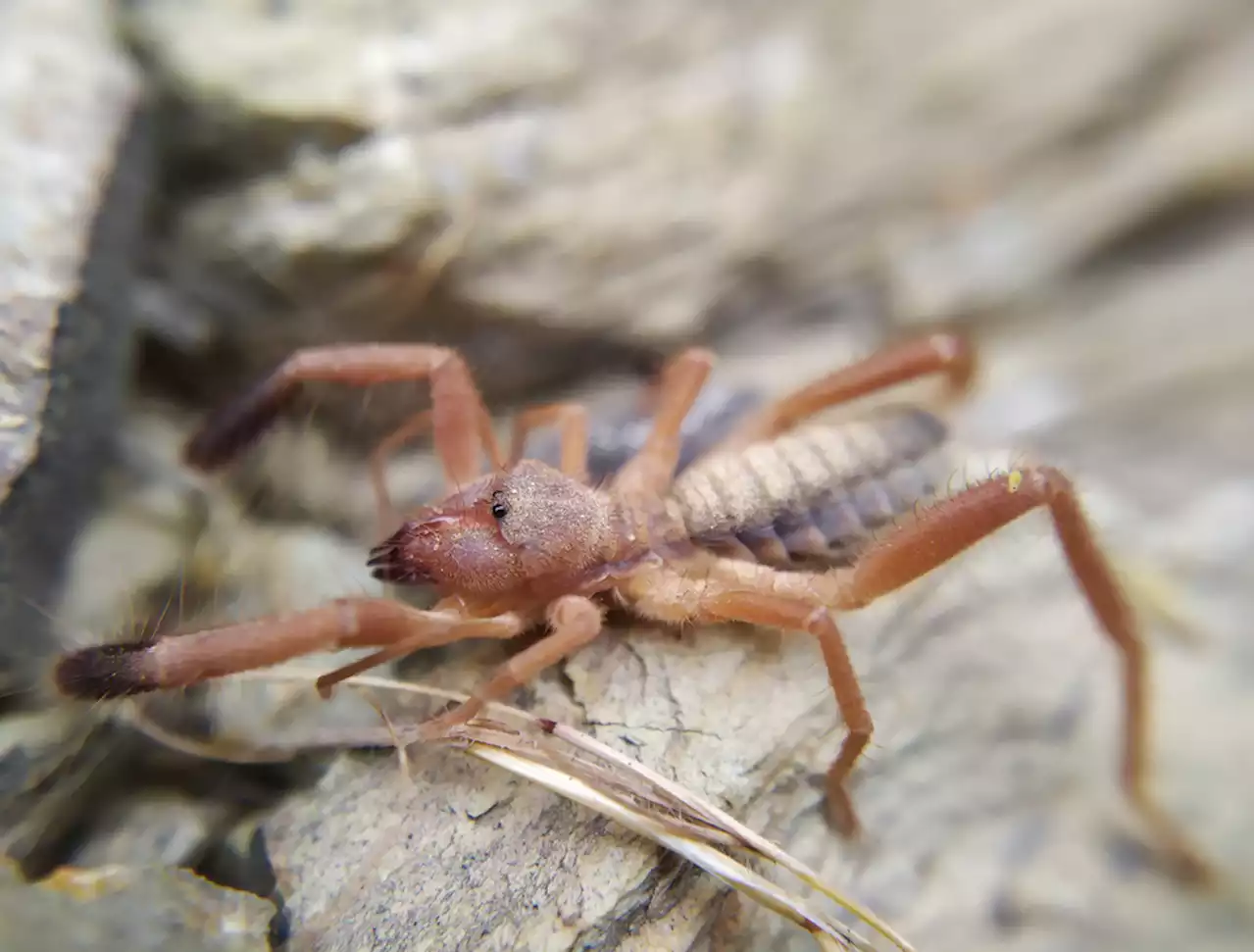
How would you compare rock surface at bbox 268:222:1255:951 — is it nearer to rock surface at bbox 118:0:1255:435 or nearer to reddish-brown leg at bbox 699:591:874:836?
reddish-brown leg at bbox 699:591:874:836

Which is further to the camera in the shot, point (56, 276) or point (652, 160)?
point (652, 160)

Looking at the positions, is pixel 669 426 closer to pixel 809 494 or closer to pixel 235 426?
pixel 809 494

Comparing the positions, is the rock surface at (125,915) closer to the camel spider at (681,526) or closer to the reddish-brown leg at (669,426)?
the camel spider at (681,526)

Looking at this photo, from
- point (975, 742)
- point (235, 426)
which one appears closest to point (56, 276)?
point (235, 426)

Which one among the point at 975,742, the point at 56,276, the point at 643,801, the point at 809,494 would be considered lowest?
the point at 975,742

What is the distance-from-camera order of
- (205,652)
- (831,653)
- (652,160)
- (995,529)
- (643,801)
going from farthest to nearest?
1. (652,160)
2. (995,529)
3. (831,653)
4. (643,801)
5. (205,652)

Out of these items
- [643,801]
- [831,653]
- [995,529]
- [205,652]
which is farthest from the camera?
[995,529]

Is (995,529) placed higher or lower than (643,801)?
higher
